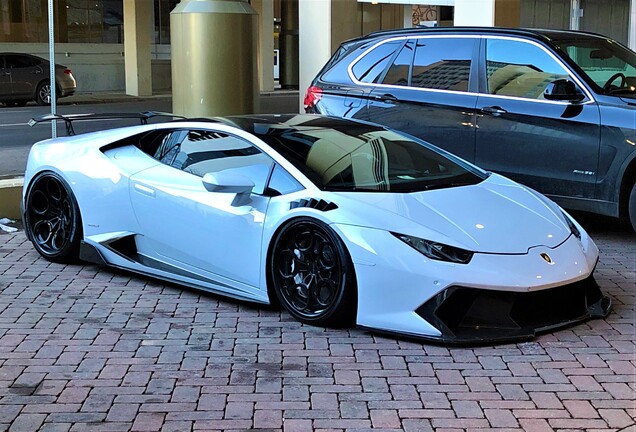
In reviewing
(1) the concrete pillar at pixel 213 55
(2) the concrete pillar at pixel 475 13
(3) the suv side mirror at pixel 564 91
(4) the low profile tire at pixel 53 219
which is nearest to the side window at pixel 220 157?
(4) the low profile tire at pixel 53 219

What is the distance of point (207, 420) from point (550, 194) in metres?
4.50

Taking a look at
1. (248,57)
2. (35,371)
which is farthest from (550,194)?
(35,371)

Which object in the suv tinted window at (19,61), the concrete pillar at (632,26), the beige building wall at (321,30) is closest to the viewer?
the beige building wall at (321,30)

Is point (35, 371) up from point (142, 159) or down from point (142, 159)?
down

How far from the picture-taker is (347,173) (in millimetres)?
5473

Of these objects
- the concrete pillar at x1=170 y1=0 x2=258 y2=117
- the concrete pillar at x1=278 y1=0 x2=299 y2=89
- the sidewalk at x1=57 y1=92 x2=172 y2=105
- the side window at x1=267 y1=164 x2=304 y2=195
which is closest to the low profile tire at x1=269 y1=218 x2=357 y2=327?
the side window at x1=267 y1=164 x2=304 y2=195

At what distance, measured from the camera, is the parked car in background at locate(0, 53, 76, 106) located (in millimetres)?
24609

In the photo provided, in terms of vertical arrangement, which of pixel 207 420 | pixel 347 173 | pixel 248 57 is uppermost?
pixel 248 57

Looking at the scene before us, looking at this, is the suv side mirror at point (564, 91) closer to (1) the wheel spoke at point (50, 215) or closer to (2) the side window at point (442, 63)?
(2) the side window at point (442, 63)

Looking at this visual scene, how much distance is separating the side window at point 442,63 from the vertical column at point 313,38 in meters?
6.07

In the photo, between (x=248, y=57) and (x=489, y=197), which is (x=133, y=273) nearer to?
(x=489, y=197)

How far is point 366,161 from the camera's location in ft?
18.5

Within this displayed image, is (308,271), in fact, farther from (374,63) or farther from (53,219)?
(374,63)

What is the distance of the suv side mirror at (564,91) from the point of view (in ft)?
23.6
